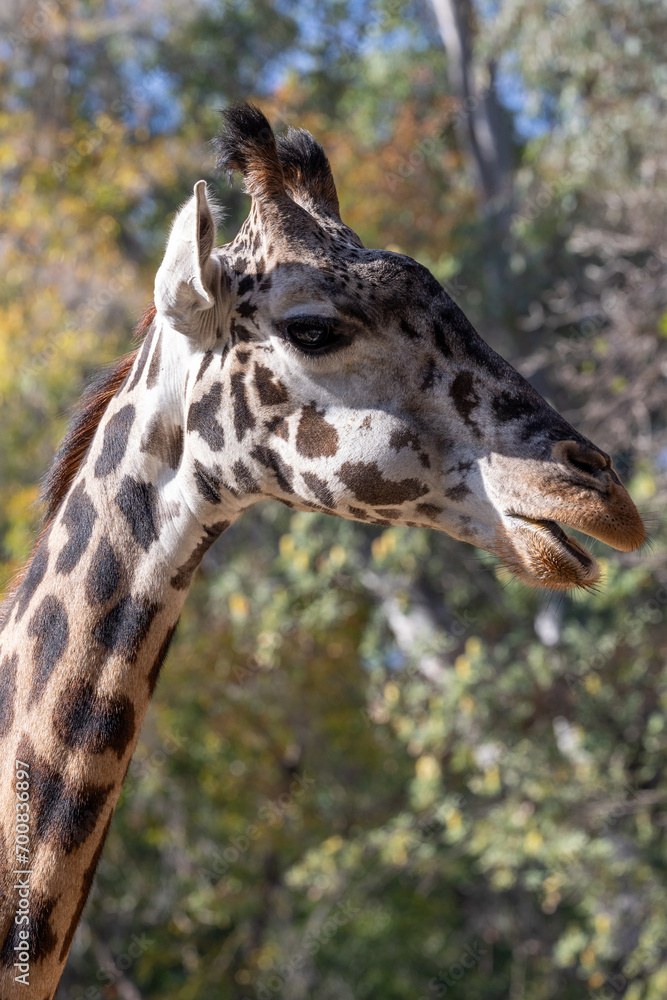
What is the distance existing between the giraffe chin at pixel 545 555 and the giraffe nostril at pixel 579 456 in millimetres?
129

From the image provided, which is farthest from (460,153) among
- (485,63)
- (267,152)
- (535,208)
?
(267,152)

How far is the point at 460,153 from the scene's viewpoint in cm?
1797

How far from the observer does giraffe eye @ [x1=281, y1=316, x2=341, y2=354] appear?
6.89 ft

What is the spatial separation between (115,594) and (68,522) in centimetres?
26

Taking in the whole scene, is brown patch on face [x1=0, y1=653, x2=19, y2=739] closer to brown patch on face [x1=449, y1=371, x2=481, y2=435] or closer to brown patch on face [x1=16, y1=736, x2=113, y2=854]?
brown patch on face [x1=16, y1=736, x2=113, y2=854]

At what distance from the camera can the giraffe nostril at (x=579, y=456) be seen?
Answer: 1.98 metres

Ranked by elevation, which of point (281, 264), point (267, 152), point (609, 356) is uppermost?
point (609, 356)

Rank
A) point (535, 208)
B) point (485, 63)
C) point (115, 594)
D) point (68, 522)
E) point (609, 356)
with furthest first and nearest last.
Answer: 1. point (485, 63)
2. point (535, 208)
3. point (609, 356)
4. point (68, 522)
5. point (115, 594)

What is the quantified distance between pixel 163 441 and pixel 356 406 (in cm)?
49

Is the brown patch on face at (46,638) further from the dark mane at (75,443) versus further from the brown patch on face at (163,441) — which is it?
the brown patch on face at (163,441)

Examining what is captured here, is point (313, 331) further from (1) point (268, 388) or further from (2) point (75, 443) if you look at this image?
(2) point (75, 443)

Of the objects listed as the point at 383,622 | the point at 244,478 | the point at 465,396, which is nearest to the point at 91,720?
the point at 244,478

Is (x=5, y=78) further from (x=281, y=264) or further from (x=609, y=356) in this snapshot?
(x=281, y=264)

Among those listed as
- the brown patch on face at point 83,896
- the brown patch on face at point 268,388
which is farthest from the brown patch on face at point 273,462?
the brown patch on face at point 83,896
